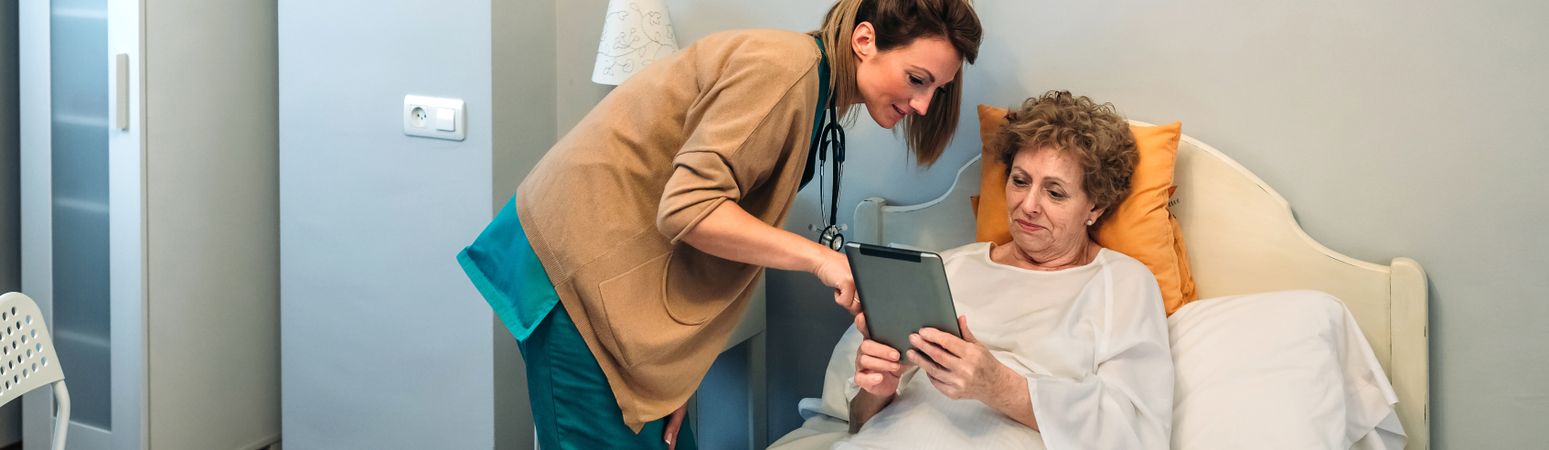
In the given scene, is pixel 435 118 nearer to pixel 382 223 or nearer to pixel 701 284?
pixel 382 223

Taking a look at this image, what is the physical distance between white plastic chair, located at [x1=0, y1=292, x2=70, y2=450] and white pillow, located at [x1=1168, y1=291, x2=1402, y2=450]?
148 cm

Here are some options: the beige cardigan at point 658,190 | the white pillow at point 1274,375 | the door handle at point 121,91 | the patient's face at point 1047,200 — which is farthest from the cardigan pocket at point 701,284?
the door handle at point 121,91

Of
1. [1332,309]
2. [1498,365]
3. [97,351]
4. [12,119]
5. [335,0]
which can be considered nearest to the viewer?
[1332,309]

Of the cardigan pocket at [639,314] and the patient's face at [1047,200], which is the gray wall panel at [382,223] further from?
the patient's face at [1047,200]

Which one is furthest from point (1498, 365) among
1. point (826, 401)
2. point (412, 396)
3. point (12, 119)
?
point (12, 119)

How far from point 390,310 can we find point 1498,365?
1970 mm

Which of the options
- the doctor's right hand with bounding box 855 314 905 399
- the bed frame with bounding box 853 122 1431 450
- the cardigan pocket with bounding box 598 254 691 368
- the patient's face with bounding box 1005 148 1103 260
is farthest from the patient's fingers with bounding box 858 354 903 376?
the bed frame with bounding box 853 122 1431 450

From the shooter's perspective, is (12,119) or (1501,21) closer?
(1501,21)

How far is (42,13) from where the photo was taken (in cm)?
230

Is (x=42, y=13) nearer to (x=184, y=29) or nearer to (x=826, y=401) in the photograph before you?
(x=184, y=29)

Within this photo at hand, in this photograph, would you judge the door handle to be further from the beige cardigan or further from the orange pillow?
the orange pillow

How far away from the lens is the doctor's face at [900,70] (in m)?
1.46

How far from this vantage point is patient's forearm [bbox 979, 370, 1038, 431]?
1505 mm

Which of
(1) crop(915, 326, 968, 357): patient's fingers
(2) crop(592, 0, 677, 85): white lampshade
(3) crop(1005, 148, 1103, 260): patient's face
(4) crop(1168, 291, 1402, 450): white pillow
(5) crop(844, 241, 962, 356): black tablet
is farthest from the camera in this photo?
(2) crop(592, 0, 677, 85): white lampshade
